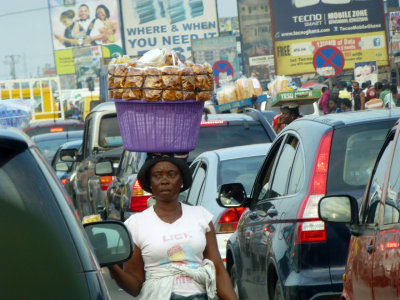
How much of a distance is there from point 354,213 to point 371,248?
50 cm

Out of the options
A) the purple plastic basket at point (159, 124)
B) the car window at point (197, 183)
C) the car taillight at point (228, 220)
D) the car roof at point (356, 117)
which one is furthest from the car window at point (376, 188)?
the car window at point (197, 183)

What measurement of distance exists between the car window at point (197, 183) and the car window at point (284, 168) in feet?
9.15

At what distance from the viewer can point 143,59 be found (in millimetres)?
8922

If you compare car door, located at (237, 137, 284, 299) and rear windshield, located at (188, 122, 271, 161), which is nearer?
car door, located at (237, 137, 284, 299)

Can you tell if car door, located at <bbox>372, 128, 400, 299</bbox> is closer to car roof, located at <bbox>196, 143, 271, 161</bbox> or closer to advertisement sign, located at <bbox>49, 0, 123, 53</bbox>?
car roof, located at <bbox>196, 143, 271, 161</bbox>

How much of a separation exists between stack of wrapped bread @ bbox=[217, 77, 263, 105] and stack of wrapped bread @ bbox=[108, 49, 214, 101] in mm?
14954

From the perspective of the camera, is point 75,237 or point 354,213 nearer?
point 75,237

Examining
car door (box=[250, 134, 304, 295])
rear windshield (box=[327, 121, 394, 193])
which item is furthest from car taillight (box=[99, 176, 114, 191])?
rear windshield (box=[327, 121, 394, 193])

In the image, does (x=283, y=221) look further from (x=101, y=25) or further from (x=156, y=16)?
(x=101, y=25)

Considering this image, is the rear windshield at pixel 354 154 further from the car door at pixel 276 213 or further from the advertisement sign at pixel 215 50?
the advertisement sign at pixel 215 50

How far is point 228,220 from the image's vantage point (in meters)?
9.45

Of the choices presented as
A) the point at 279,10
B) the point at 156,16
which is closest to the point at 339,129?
the point at 279,10

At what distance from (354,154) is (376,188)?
1.34 meters

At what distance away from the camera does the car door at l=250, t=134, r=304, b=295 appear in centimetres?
658
